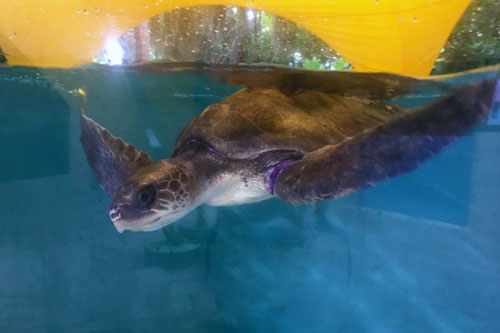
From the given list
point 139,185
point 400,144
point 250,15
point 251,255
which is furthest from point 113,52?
point 251,255

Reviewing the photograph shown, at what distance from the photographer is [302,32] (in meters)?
2.12

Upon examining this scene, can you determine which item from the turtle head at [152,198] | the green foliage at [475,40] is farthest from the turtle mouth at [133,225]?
the green foliage at [475,40]

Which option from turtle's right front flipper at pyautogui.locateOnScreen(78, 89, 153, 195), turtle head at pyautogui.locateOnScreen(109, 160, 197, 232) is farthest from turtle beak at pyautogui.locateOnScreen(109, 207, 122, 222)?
turtle's right front flipper at pyautogui.locateOnScreen(78, 89, 153, 195)

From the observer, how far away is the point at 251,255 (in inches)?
160

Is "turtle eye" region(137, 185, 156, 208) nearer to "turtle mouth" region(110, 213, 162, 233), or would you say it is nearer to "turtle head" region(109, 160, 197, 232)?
"turtle head" region(109, 160, 197, 232)

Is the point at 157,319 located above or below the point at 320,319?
below

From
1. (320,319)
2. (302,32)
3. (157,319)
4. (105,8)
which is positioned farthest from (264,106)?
(157,319)

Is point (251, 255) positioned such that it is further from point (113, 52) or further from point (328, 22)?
point (328, 22)

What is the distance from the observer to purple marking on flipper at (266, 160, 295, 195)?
82.7 inches

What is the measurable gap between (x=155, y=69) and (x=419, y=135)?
8.09ft

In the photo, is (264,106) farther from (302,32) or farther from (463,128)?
(463,128)

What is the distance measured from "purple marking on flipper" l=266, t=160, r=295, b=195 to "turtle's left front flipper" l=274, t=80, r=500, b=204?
0.43 metres

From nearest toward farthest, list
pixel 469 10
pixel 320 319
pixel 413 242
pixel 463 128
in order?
pixel 463 128, pixel 469 10, pixel 413 242, pixel 320 319

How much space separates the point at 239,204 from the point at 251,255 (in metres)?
1.39
